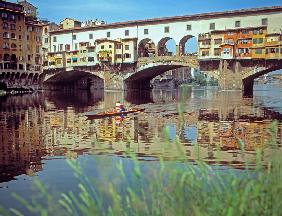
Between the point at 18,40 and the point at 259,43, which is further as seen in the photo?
the point at 18,40

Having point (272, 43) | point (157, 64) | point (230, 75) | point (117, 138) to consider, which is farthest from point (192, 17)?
point (117, 138)

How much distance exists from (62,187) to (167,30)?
62924 mm

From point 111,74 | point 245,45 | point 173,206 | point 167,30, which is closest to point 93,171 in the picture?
point 173,206

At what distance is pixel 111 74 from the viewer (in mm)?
79500

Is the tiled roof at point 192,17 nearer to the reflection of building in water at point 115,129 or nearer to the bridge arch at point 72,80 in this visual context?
the bridge arch at point 72,80

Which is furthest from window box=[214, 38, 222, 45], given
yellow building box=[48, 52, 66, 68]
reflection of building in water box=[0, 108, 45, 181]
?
reflection of building in water box=[0, 108, 45, 181]

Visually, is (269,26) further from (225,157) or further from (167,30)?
(225,157)

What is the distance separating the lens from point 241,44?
A: 207 ft

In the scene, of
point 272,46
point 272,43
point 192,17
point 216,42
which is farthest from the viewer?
point 192,17

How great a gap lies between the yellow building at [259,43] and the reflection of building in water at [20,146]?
41.6 m

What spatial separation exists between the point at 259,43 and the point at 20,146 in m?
50.7

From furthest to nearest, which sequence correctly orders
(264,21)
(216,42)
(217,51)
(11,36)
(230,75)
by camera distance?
1. (11,36)
2. (217,51)
3. (216,42)
4. (230,75)
5. (264,21)

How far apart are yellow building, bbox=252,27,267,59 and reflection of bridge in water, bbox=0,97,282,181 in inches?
1265

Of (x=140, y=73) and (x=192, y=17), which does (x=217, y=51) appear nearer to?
(x=192, y=17)
